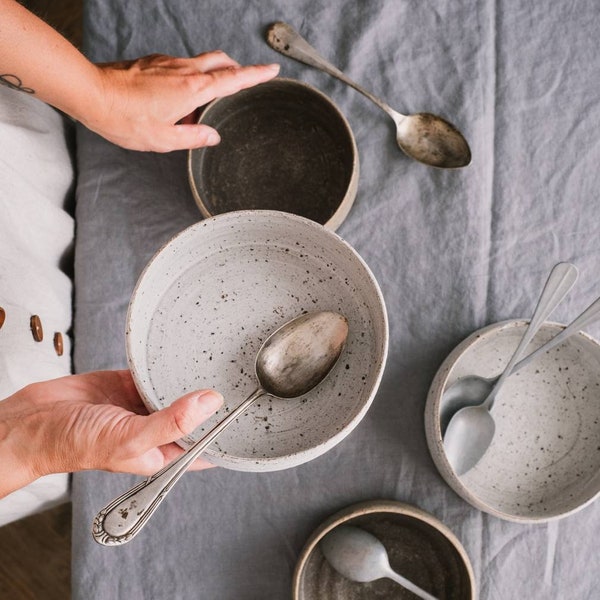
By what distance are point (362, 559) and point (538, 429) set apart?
232mm

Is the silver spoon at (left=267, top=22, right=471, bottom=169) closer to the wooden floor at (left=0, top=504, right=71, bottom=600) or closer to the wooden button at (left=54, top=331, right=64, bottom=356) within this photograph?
the wooden button at (left=54, top=331, right=64, bottom=356)

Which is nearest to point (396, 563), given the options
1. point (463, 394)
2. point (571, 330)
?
point (463, 394)

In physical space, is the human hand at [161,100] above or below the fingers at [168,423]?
above

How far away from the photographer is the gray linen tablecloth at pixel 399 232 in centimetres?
67

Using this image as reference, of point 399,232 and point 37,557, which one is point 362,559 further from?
point 37,557

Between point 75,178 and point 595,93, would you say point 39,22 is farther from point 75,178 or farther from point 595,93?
point 595,93

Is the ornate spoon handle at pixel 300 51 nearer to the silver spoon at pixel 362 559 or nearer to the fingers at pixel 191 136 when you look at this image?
the fingers at pixel 191 136

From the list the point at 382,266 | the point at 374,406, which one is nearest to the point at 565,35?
the point at 382,266

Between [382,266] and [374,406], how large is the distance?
0.16 m

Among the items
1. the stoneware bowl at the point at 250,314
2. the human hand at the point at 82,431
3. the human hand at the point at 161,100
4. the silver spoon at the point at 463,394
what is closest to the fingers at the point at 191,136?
the human hand at the point at 161,100

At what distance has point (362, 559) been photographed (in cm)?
62

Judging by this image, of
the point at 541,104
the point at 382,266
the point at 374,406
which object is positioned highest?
the point at 541,104

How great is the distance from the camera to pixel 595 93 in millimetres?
723

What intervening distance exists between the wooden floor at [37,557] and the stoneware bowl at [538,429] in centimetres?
83
